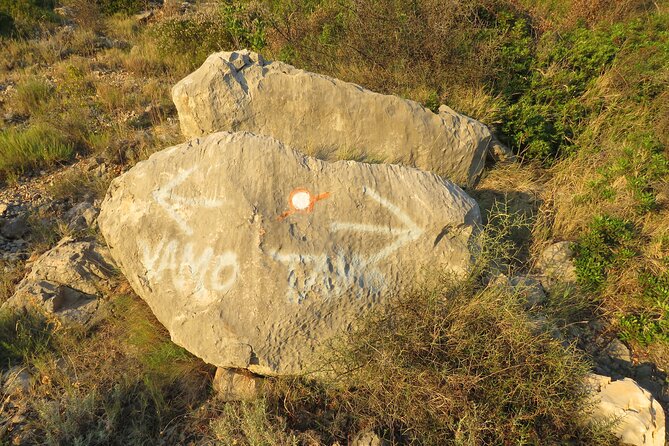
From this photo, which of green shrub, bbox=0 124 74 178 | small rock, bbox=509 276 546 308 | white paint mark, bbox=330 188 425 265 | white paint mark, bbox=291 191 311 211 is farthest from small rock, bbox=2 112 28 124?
small rock, bbox=509 276 546 308

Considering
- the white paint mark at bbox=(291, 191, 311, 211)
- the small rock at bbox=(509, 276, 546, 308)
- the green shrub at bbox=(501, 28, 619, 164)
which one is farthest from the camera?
the green shrub at bbox=(501, 28, 619, 164)

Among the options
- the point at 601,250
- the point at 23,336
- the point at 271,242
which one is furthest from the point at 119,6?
the point at 601,250

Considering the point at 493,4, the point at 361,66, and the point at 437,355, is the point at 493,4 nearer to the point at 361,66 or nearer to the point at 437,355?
the point at 361,66

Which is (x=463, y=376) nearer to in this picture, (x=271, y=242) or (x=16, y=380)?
(x=271, y=242)

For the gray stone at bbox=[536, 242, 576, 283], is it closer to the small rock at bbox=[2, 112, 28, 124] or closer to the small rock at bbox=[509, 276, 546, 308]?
the small rock at bbox=[509, 276, 546, 308]

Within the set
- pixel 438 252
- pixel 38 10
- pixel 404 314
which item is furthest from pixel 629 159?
pixel 38 10

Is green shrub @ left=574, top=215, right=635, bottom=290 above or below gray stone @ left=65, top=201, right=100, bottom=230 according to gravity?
above
